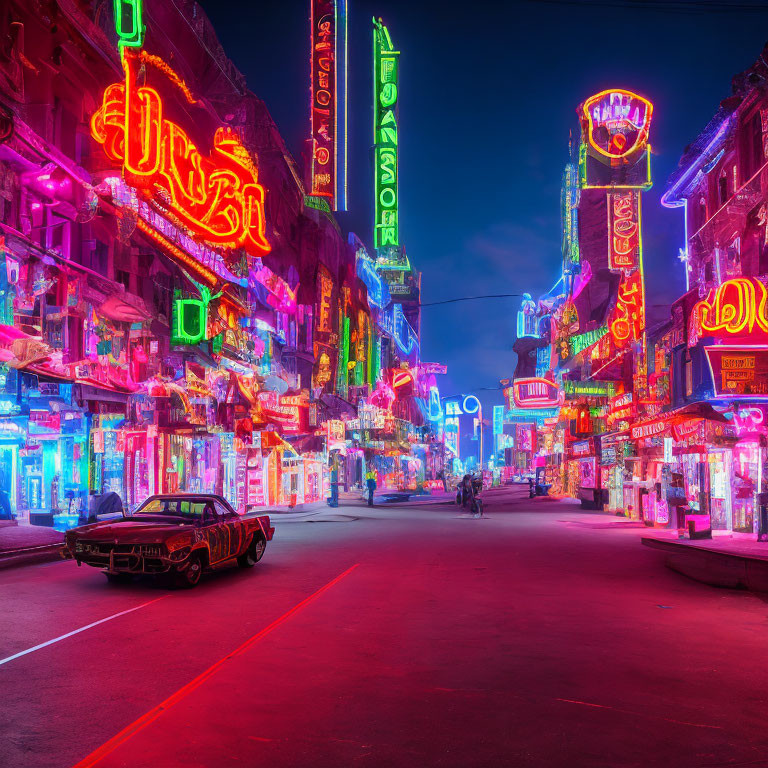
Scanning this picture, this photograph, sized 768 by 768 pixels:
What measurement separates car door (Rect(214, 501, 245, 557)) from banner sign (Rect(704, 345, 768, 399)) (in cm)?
1421

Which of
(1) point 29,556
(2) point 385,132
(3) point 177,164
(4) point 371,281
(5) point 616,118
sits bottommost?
(1) point 29,556

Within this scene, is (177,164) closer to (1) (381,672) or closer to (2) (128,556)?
(2) (128,556)

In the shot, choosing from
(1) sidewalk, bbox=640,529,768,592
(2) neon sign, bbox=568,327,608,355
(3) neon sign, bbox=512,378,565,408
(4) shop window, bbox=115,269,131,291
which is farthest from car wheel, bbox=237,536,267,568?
(3) neon sign, bbox=512,378,565,408

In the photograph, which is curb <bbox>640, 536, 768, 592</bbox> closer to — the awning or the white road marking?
the awning

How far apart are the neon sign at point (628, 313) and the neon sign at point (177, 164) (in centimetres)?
1566

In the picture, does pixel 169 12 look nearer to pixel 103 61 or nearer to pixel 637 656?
pixel 103 61

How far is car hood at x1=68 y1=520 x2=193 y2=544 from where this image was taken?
10.9m

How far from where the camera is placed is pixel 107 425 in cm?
2261

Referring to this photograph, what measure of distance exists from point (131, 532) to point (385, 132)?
114 ft

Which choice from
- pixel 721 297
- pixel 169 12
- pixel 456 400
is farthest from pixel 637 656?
pixel 456 400

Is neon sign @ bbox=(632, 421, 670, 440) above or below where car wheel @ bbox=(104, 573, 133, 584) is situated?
above

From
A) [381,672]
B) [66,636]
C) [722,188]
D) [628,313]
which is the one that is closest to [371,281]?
[628,313]

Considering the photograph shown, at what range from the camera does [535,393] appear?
2169 inches

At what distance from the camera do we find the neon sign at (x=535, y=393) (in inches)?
2136
